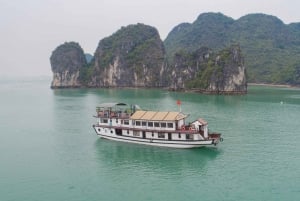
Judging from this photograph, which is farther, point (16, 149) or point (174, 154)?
point (16, 149)

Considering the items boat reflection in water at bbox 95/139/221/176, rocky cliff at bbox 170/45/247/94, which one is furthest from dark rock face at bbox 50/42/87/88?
boat reflection in water at bbox 95/139/221/176

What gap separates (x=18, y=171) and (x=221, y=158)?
20199 millimetres

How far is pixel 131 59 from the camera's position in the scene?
179m

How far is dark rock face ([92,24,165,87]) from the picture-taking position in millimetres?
169875

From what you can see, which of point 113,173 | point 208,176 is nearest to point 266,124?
point 208,176

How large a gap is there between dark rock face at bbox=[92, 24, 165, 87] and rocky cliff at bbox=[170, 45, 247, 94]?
20575 millimetres

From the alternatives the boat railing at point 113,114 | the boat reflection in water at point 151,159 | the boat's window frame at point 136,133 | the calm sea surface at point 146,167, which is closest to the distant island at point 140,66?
the calm sea surface at point 146,167

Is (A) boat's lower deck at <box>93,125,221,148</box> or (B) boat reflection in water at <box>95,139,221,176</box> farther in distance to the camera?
(A) boat's lower deck at <box>93,125,221,148</box>

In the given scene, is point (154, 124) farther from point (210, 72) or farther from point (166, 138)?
point (210, 72)

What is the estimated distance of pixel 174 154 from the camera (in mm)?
39125

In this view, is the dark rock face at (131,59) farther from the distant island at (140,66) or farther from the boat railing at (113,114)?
the boat railing at (113,114)

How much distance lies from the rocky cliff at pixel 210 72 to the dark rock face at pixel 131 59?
20575 millimetres

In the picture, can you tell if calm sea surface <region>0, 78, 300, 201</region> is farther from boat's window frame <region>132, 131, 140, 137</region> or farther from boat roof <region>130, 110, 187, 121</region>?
boat roof <region>130, 110, 187, 121</region>

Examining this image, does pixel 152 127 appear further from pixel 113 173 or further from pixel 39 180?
pixel 39 180
